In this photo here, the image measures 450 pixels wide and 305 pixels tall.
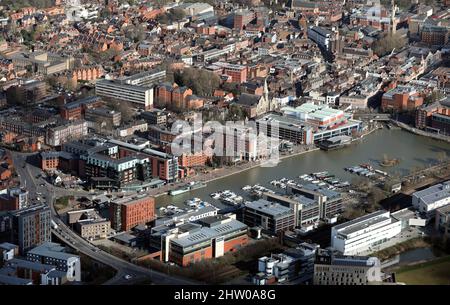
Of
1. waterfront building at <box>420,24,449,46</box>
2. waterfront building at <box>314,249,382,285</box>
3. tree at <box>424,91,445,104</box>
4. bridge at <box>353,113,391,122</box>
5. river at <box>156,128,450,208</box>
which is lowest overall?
river at <box>156,128,450,208</box>

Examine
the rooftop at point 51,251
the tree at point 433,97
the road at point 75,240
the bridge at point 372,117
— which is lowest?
the bridge at point 372,117

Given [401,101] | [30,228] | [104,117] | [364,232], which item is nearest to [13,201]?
[30,228]

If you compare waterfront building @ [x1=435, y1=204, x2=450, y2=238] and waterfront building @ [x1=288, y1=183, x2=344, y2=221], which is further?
waterfront building @ [x1=288, y1=183, x2=344, y2=221]

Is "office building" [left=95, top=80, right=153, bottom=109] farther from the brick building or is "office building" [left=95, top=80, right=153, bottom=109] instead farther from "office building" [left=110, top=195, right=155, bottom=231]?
the brick building

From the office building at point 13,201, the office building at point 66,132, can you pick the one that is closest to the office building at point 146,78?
the office building at point 66,132

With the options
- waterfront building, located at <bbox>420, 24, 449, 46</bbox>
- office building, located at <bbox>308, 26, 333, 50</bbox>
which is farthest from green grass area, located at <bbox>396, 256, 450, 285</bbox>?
waterfront building, located at <bbox>420, 24, 449, 46</bbox>

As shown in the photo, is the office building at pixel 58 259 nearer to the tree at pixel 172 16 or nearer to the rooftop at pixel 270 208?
the rooftop at pixel 270 208

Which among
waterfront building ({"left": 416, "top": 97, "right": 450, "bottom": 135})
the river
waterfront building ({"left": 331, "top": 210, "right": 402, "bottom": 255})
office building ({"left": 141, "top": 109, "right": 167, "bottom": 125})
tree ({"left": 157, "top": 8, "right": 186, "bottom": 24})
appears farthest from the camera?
tree ({"left": 157, "top": 8, "right": 186, "bottom": 24})
